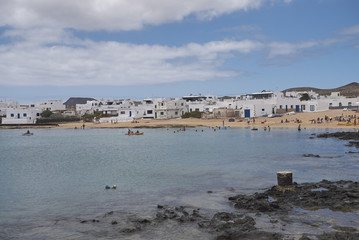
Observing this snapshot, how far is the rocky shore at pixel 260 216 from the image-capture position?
1300 centimetres

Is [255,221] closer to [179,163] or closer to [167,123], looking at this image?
[179,163]

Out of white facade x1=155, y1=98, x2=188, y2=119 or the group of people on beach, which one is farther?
white facade x1=155, y1=98, x2=188, y2=119

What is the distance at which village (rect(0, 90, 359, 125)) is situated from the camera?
89.1 m

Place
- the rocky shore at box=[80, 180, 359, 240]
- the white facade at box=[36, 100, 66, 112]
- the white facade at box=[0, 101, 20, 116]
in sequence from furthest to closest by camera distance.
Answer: the white facade at box=[36, 100, 66, 112] → the white facade at box=[0, 101, 20, 116] → the rocky shore at box=[80, 180, 359, 240]

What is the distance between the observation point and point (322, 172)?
25.0 meters

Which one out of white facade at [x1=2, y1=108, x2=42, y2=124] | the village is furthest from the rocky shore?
white facade at [x1=2, y1=108, x2=42, y2=124]

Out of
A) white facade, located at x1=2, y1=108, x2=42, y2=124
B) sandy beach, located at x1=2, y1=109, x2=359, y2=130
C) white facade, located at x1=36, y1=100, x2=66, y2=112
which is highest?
white facade, located at x1=36, y1=100, x2=66, y2=112

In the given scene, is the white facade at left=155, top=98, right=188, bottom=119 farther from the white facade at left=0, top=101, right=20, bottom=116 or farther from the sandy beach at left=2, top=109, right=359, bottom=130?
the white facade at left=0, top=101, right=20, bottom=116

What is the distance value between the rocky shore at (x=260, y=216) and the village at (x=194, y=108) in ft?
Answer: 228

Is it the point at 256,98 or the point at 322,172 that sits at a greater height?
the point at 256,98

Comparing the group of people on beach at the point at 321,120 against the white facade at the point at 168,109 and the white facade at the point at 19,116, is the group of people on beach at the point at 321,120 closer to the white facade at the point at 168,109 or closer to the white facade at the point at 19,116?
the white facade at the point at 168,109

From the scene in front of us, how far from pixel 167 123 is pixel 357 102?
47.2m

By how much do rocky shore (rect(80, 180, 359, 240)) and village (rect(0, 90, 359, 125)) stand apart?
69.6 meters

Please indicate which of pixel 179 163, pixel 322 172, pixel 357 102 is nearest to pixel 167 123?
pixel 357 102
